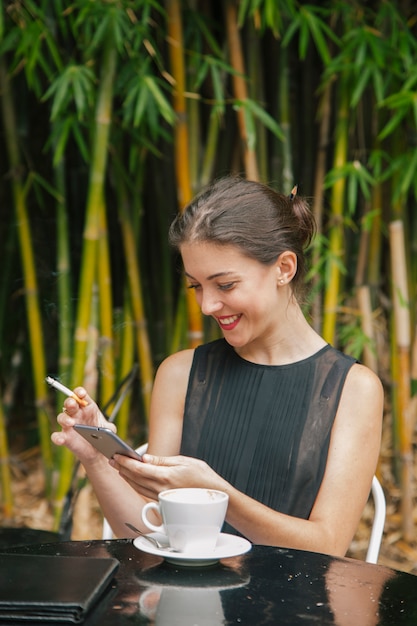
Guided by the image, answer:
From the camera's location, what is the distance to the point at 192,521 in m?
0.94

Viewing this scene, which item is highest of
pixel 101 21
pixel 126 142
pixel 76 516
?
pixel 101 21

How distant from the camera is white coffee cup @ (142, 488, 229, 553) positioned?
0.94 meters

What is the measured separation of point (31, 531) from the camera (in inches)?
64.0

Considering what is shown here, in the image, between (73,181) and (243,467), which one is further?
(73,181)

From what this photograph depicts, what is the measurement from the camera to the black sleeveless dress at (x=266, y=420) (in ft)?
4.67

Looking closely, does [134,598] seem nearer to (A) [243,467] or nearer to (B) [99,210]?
(A) [243,467]

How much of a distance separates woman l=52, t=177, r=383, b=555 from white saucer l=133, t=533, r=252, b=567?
0.24m

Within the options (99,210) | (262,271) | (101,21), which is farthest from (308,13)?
(262,271)

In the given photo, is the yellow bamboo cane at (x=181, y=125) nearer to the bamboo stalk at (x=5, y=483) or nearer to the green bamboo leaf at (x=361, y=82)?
the green bamboo leaf at (x=361, y=82)

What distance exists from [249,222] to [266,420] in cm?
33

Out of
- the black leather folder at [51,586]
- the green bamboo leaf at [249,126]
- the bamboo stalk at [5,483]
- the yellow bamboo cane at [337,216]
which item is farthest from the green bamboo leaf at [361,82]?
the black leather folder at [51,586]

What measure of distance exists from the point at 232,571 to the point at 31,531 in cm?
75

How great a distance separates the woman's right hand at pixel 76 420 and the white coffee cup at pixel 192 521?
0.31m

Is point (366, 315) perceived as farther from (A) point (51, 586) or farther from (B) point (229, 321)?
(A) point (51, 586)
